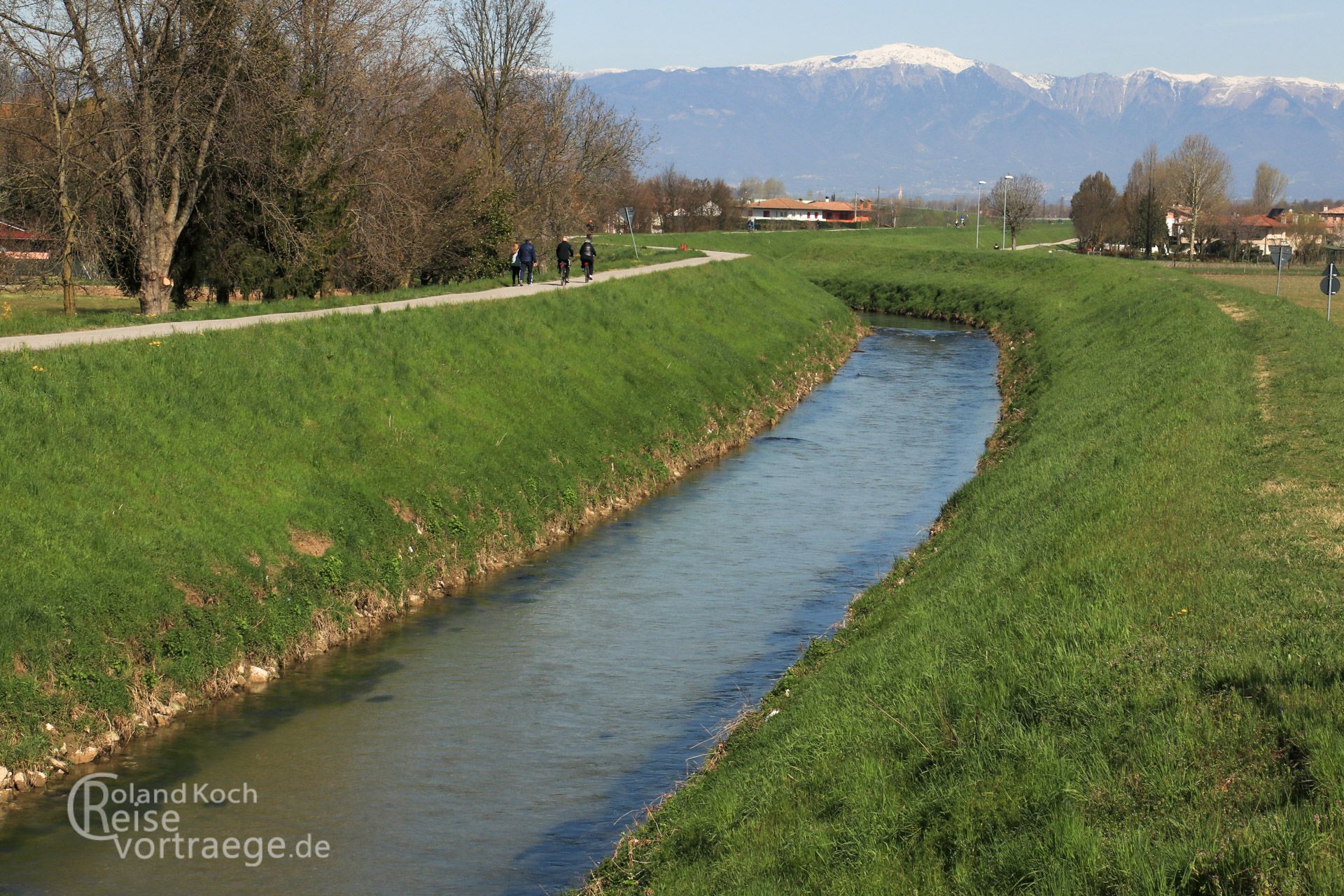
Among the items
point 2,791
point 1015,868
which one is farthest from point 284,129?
point 1015,868

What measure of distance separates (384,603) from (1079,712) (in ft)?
39.8

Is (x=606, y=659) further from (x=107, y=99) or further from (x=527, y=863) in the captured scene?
(x=107, y=99)

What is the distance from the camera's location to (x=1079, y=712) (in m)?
9.89

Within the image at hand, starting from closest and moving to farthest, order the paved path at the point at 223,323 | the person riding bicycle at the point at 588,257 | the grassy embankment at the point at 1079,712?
the grassy embankment at the point at 1079,712, the paved path at the point at 223,323, the person riding bicycle at the point at 588,257

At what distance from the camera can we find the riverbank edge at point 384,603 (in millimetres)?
13469

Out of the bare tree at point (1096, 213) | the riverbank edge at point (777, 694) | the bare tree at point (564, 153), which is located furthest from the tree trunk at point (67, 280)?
the bare tree at point (1096, 213)

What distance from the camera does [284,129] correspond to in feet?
129

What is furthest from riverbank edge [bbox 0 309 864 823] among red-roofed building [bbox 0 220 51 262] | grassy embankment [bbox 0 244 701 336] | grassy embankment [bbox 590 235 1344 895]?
red-roofed building [bbox 0 220 51 262]

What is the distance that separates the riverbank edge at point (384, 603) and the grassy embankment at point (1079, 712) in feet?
20.7

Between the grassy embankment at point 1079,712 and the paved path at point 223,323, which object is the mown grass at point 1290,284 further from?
the grassy embankment at point 1079,712

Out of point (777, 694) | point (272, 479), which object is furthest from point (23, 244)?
point (777, 694)

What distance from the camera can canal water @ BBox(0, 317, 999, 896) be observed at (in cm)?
1188

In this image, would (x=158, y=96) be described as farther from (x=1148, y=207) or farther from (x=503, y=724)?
(x=1148, y=207)

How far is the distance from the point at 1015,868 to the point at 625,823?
214 inches
